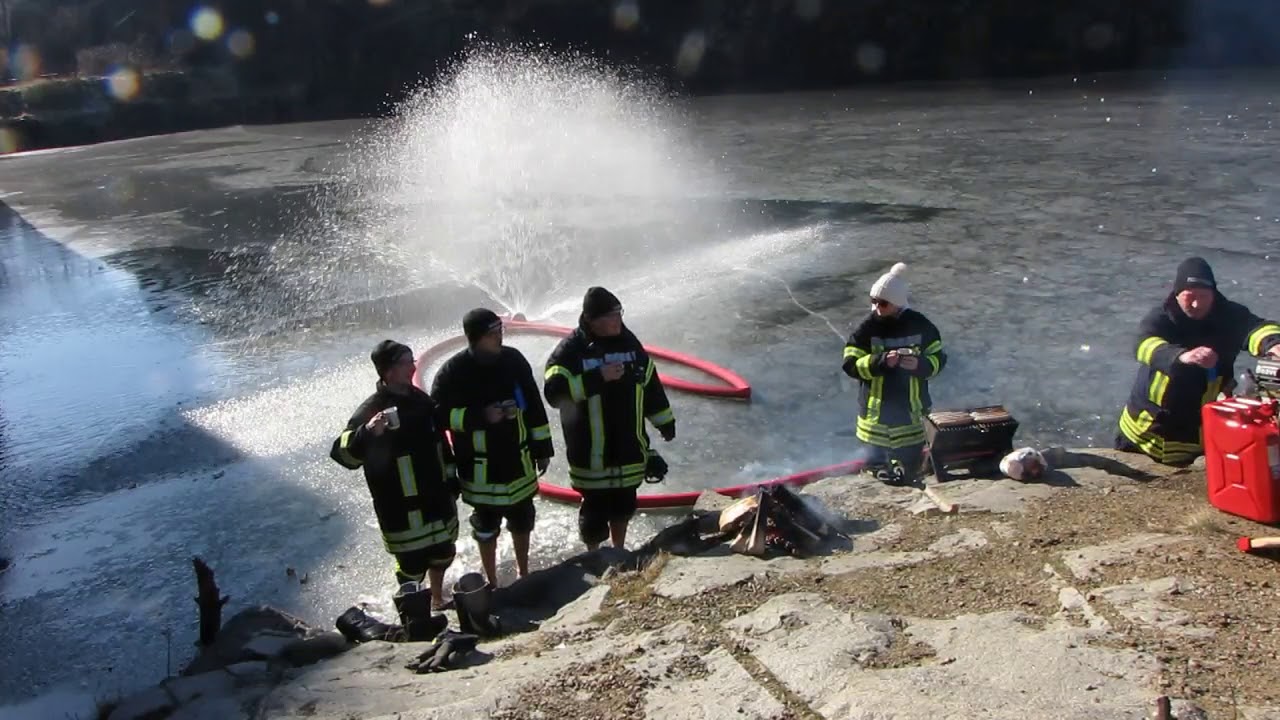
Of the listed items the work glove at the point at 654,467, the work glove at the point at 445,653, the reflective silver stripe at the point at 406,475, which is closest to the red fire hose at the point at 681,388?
the work glove at the point at 654,467

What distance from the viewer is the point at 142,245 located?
47.5 ft

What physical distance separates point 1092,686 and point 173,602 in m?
4.45

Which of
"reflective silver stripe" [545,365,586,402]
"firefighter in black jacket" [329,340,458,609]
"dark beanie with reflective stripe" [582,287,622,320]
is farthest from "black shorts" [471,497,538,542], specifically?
"dark beanie with reflective stripe" [582,287,622,320]

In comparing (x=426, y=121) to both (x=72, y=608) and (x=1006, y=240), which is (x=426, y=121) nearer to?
(x=1006, y=240)

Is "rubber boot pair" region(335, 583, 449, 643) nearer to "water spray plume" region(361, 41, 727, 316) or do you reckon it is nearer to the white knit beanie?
the white knit beanie

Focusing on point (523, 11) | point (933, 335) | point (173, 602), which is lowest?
point (173, 602)

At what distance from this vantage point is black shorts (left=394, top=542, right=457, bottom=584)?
194 inches

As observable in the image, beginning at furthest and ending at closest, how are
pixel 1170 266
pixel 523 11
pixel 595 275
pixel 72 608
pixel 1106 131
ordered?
pixel 523 11 → pixel 1106 131 → pixel 595 275 → pixel 1170 266 → pixel 72 608

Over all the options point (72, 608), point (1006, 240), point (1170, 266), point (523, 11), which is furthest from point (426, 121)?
point (72, 608)

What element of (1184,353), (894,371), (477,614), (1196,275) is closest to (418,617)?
(477,614)

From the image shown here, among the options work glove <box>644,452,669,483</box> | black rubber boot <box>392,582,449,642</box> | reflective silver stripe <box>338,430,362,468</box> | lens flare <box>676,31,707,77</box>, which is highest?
lens flare <box>676,31,707,77</box>

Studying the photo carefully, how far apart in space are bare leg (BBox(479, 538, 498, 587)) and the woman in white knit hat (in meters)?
2.08

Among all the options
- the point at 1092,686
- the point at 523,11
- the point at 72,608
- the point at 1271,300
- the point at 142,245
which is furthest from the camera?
the point at 523,11

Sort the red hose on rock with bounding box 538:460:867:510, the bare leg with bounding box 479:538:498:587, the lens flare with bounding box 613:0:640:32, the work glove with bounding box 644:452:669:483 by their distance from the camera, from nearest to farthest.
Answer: the bare leg with bounding box 479:538:498:587
the work glove with bounding box 644:452:669:483
the red hose on rock with bounding box 538:460:867:510
the lens flare with bounding box 613:0:640:32
